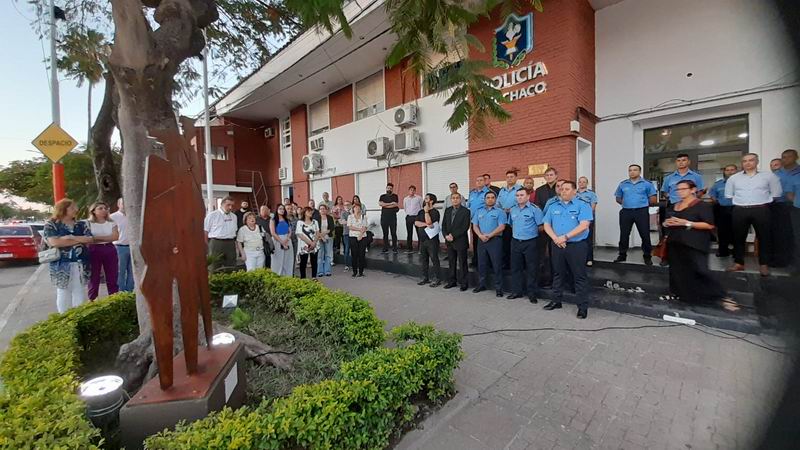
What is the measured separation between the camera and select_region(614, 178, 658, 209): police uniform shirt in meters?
6.50

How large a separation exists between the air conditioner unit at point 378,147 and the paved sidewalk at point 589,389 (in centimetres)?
768

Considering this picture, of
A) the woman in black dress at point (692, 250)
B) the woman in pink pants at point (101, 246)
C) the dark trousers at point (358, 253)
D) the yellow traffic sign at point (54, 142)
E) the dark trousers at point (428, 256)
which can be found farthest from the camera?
the dark trousers at point (358, 253)

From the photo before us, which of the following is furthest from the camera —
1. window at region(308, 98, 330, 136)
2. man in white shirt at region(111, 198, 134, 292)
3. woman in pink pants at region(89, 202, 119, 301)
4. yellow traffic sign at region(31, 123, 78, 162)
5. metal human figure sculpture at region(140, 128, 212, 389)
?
window at region(308, 98, 330, 136)

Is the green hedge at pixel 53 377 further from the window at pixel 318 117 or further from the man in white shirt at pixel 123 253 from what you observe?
the window at pixel 318 117

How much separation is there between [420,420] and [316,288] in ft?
8.93

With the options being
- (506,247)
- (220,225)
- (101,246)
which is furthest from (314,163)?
(506,247)

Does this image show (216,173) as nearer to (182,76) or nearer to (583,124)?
(182,76)

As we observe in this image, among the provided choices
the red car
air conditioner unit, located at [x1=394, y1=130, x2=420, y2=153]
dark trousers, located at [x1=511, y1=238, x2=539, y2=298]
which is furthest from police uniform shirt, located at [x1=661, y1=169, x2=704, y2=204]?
the red car

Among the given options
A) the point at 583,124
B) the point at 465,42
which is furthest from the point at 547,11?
the point at 465,42

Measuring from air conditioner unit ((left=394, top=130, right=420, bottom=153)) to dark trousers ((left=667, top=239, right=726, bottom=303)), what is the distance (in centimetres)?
718

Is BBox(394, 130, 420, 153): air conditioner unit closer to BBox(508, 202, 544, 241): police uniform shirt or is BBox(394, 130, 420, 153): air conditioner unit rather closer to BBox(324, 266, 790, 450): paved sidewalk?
BBox(508, 202, 544, 241): police uniform shirt

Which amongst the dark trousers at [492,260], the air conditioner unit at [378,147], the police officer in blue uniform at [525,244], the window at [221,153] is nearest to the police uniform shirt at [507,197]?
the police officer in blue uniform at [525,244]

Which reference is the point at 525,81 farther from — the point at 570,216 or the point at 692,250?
the point at 692,250

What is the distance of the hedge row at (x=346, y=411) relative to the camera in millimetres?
2146
